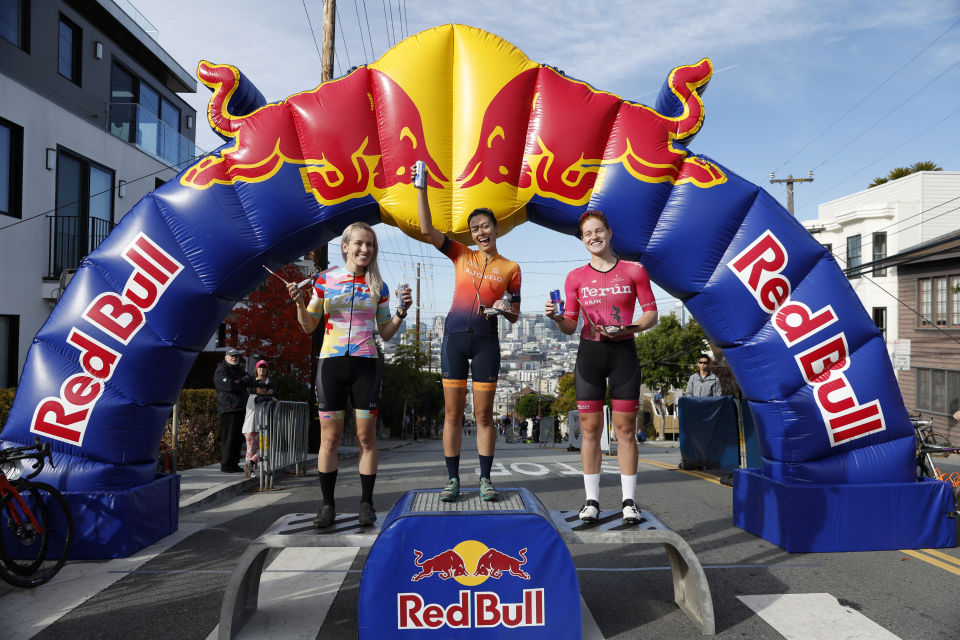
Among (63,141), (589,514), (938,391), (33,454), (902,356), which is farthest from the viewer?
(938,391)

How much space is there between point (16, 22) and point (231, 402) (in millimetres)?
10485

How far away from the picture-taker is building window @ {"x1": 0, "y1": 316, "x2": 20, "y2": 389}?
13055 millimetres

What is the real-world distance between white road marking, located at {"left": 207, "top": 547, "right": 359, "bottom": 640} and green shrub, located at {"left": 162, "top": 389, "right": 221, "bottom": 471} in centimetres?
615

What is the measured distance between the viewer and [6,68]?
1309 centimetres

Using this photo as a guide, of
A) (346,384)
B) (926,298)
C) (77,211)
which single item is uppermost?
(77,211)

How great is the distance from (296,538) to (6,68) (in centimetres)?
1413

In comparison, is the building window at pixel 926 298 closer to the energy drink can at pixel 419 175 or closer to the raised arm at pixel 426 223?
the raised arm at pixel 426 223

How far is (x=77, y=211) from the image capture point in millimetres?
15453

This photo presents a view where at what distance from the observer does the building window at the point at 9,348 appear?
13.1 m

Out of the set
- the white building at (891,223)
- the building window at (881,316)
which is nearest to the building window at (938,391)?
the white building at (891,223)

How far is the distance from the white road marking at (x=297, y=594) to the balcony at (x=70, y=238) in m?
11.6

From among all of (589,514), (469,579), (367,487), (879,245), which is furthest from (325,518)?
(879,245)

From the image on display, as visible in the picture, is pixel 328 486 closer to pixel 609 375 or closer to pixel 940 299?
pixel 609 375

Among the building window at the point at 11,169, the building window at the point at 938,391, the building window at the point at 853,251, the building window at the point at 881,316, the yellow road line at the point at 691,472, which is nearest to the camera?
the yellow road line at the point at 691,472
